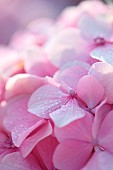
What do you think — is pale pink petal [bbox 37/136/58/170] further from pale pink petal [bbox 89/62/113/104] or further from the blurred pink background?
the blurred pink background

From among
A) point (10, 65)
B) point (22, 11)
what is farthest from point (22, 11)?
point (10, 65)

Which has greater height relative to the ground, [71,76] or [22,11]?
[71,76]

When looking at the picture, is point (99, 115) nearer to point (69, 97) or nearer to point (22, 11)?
point (69, 97)

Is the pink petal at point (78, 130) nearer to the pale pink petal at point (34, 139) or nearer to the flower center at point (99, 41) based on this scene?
the pale pink petal at point (34, 139)

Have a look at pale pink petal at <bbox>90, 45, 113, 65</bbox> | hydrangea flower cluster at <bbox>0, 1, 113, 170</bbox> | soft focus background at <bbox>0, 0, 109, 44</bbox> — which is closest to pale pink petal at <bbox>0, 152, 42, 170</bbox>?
hydrangea flower cluster at <bbox>0, 1, 113, 170</bbox>

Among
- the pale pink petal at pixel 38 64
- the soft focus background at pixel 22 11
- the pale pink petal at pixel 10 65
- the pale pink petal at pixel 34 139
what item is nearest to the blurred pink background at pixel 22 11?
the soft focus background at pixel 22 11
